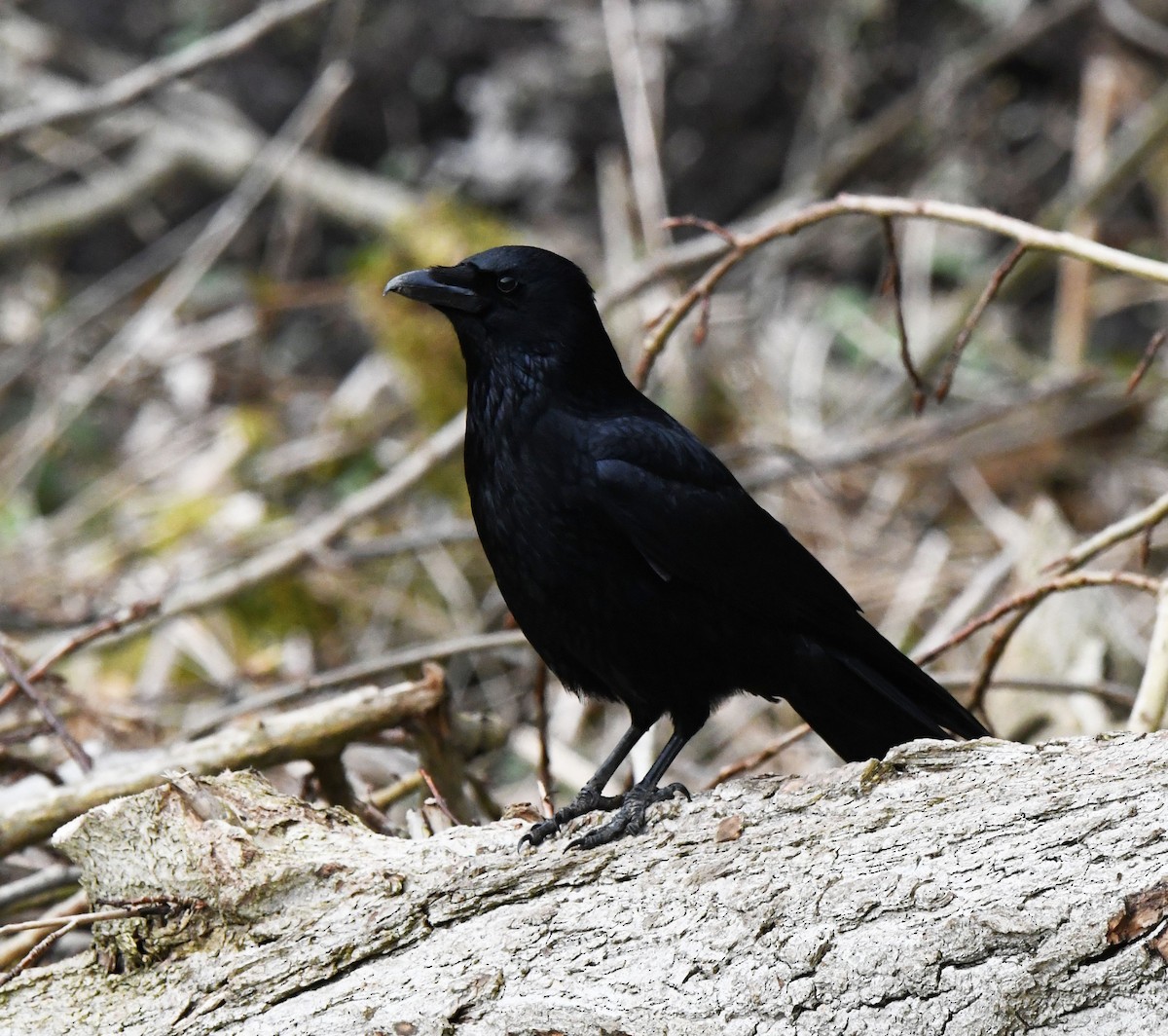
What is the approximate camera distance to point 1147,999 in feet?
5.74

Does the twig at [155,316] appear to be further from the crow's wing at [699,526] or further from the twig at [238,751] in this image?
the crow's wing at [699,526]

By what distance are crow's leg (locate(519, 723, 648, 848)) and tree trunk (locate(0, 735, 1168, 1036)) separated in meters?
0.05

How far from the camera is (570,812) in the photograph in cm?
265

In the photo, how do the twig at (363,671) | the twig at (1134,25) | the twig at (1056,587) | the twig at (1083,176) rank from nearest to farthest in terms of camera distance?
the twig at (1056,587) < the twig at (363,671) < the twig at (1083,176) < the twig at (1134,25)

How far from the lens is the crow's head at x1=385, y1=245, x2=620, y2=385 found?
3057 millimetres

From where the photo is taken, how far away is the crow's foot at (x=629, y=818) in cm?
236

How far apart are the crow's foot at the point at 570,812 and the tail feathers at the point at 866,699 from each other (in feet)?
1.73

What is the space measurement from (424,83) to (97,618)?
4951 mm

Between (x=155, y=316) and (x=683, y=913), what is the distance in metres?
5.14

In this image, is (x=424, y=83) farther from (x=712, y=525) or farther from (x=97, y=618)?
(x=712, y=525)

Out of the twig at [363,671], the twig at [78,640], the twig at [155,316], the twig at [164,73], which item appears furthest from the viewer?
the twig at [155,316]

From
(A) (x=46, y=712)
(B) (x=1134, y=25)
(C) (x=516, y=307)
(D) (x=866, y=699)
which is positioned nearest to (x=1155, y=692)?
(D) (x=866, y=699)

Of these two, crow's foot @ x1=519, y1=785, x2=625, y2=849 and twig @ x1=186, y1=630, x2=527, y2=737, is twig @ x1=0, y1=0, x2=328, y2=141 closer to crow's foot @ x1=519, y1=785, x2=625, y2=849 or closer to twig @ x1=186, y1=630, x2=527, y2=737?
twig @ x1=186, y1=630, x2=527, y2=737

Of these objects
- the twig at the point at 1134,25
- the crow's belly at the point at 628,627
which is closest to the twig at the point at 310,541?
the crow's belly at the point at 628,627
